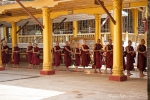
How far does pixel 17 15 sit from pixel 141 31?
12830 mm

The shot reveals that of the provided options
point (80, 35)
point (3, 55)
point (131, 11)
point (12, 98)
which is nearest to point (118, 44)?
point (12, 98)

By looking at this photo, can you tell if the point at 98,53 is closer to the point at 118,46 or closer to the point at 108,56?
the point at 108,56

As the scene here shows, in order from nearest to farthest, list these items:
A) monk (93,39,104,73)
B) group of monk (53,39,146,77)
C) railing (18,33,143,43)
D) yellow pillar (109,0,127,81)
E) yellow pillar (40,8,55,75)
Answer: yellow pillar (109,0,127,81), group of monk (53,39,146,77), yellow pillar (40,8,55,75), monk (93,39,104,73), railing (18,33,143,43)

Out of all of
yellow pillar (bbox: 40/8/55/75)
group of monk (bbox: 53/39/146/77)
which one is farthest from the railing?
yellow pillar (bbox: 40/8/55/75)

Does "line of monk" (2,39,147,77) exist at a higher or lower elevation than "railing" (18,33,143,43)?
lower

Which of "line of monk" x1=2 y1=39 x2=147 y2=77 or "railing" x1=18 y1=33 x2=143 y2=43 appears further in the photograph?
"railing" x1=18 y1=33 x2=143 y2=43

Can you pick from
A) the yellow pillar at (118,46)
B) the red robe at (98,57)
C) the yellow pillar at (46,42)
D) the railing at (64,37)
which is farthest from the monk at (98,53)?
the railing at (64,37)

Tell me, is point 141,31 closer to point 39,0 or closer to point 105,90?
point 39,0

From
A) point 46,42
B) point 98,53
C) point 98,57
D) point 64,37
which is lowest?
point 98,57

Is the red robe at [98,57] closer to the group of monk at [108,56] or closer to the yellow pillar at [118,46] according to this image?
the group of monk at [108,56]

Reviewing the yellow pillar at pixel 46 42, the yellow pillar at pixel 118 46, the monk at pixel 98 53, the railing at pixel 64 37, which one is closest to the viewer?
the yellow pillar at pixel 118 46

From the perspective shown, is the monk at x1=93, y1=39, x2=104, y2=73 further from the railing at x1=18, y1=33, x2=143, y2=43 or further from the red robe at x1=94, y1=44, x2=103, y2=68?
the railing at x1=18, y1=33, x2=143, y2=43

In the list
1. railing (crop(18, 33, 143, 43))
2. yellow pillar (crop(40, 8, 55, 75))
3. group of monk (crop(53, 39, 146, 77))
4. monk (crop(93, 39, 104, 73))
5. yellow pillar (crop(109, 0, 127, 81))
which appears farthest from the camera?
railing (crop(18, 33, 143, 43))

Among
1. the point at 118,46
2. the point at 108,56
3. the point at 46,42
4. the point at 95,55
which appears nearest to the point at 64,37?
the point at 95,55
